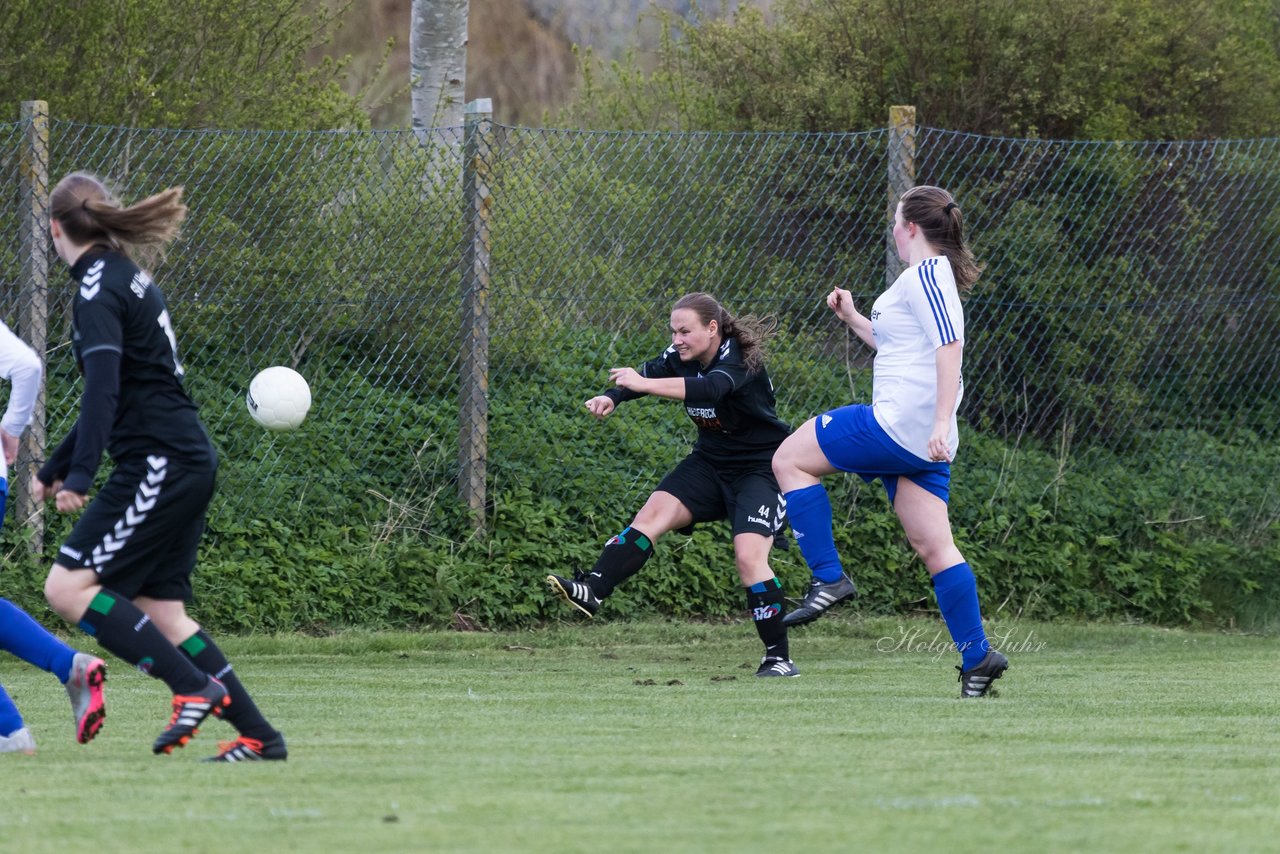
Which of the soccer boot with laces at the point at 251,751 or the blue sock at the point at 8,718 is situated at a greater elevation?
the soccer boot with laces at the point at 251,751

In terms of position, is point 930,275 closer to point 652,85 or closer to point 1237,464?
point 1237,464

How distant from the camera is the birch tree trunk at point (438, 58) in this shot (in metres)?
12.0

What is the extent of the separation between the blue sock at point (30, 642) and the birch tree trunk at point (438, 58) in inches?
282

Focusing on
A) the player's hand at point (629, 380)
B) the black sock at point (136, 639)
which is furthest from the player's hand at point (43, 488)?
the player's hand at point (629, 380)

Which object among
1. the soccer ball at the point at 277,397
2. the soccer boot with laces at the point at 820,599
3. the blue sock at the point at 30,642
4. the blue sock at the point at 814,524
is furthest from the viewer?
the soccer ball at the point at 277,397

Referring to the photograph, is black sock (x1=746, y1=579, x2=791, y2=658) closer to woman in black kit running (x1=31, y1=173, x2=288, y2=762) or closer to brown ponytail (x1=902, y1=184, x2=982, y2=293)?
brown ponytail (x1=902, y1=184, x2=982, y2=293)

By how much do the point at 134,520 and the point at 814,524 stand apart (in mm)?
3195

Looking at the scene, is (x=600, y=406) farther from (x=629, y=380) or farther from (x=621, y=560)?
(x=621, y=560)

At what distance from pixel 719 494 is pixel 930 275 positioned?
179 centimetres

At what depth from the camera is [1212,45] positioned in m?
11.9

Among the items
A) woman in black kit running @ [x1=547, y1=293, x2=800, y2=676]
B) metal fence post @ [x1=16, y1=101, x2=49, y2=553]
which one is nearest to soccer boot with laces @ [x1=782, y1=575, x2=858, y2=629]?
woman in black kit running @ [x1=547, y1=293, x2=800, y2=676]

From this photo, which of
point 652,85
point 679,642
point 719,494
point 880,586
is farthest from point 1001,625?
point 652,85

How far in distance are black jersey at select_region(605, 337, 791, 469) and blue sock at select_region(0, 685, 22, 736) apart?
3183 millimetres

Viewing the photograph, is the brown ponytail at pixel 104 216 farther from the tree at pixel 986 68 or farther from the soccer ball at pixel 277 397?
the tree at pixel 986 68
